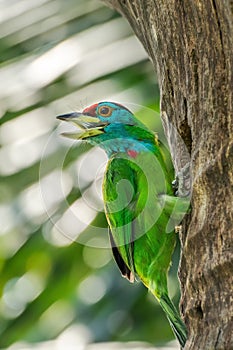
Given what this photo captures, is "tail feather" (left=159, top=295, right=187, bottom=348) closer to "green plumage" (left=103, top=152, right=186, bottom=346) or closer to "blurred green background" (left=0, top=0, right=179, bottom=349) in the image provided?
"green plumage" (left=103, top=152, right=186, bottom=346)

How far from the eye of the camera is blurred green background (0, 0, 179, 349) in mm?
4863

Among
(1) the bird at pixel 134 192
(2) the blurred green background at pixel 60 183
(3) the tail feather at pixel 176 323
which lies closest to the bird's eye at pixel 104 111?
(1) the bird at pixel 134 192

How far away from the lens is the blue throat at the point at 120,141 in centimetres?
483

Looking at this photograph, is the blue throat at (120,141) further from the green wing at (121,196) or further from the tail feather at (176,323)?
the tail feather at (176,323)

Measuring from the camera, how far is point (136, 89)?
5.08 metres

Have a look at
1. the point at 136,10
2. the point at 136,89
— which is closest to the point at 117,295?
the point at 136,89

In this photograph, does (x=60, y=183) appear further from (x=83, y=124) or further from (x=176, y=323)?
(x=176, y=323)

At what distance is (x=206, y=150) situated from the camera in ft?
13.7

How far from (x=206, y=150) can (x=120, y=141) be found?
710mm

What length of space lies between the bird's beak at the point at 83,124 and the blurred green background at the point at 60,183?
0.12 meters

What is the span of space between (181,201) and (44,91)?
32.6 inches

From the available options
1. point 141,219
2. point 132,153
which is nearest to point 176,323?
point 141,219

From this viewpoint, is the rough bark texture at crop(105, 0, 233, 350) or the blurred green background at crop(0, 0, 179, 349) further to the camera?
the blurred green background at crop(0, 0, 179, 349)

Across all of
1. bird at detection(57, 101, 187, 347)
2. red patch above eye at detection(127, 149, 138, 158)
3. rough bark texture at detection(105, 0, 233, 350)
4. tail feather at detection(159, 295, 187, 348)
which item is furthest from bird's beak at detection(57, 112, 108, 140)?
tail feather at detection(159, 295, 187, 348)
